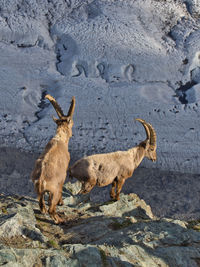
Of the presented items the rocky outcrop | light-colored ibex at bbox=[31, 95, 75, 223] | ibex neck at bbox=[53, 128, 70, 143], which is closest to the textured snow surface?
ibex neck at bbox=[53, 128, 70, 143]

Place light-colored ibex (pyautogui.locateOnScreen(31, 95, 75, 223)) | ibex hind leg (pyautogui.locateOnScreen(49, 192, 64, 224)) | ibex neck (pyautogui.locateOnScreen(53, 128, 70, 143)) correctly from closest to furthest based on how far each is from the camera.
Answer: light-colored ibex (pyautogui.locateOnScreen(31, 95, 75, 223)), ibex hind leg (pyautogui.locateOnScreen(49, 192, 64, 224)), ibex neck (pyautogui.locateOnScreen(53, 128, 70, 143))

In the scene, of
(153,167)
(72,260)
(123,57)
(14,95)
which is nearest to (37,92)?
(14,95)

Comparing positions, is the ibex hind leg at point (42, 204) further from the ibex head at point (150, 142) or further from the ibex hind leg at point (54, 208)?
the ibex head at point (150, 142)

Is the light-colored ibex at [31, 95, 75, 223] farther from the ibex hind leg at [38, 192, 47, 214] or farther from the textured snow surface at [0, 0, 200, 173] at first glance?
the textured snow surface at [0, 0, 200, 173]

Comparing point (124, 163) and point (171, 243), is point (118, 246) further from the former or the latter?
point (124, 163)

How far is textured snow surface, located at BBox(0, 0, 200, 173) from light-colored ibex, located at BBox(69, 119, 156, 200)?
13.6ft

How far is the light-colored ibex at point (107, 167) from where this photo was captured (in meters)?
7.90

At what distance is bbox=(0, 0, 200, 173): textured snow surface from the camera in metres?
14.2

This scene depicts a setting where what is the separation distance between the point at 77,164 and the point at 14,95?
9454 mm

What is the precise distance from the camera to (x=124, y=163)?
8.59m

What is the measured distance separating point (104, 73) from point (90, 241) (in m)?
12.9

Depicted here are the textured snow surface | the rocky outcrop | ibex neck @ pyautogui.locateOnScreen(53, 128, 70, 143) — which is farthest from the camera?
the textured snow surface

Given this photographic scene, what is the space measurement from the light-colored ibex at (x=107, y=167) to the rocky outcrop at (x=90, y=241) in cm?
85

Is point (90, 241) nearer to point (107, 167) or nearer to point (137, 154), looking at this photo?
point (107, 167)
